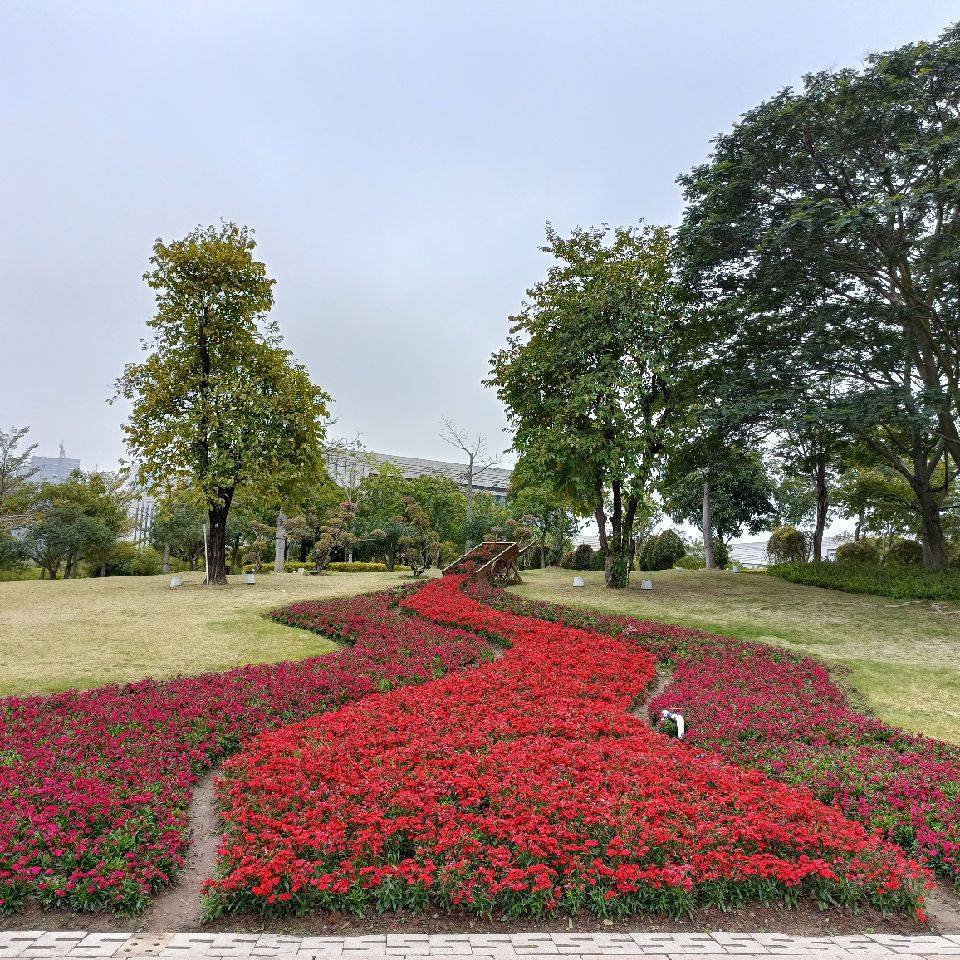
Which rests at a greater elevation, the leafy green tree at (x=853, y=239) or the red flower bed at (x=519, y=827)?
the leafy green tree at (x=853, y=239)

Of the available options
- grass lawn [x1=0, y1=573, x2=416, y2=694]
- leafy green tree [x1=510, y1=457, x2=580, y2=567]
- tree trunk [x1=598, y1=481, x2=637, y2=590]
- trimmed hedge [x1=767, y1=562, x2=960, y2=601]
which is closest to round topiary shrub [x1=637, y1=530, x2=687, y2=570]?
leafy green tree [x1=510, y1=457, x2=580, y2=567]

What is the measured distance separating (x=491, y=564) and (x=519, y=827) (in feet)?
41.8

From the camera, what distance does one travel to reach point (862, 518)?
31469mm

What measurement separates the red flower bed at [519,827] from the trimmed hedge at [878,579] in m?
12.5

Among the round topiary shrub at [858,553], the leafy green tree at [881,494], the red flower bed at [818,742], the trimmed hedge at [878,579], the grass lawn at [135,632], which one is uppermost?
the leafy green tree at [881,494]

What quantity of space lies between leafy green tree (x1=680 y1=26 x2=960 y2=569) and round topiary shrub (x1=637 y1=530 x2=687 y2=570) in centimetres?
1004

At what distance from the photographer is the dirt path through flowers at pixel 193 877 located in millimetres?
3459

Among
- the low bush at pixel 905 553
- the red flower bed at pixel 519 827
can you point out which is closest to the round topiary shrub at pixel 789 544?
the low bush at pixel 905 553

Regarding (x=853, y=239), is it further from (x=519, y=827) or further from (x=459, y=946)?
(x=459, y=946)

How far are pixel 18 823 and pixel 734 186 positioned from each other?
52.9 ft

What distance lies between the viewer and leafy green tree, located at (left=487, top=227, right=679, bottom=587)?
15961 mm

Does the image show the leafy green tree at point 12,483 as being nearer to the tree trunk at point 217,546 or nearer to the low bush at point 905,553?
the tree trunk at point 217,546

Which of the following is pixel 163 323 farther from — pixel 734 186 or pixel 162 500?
pixel 734 186

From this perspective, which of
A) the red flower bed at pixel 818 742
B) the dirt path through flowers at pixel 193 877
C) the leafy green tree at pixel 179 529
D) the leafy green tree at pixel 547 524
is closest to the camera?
the dirt path through flowers at pixel 193 877
